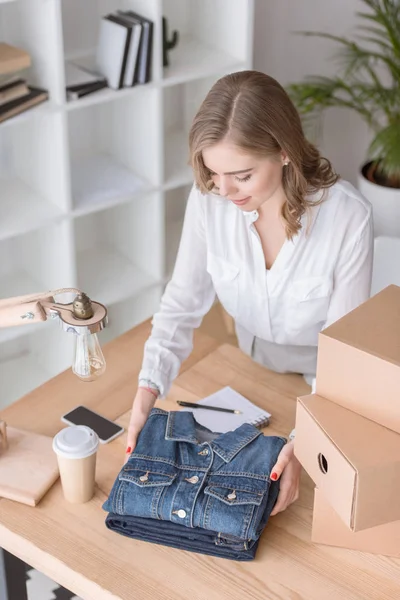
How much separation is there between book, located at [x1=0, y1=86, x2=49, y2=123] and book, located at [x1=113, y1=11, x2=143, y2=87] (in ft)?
1.02

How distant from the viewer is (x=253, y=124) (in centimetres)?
175

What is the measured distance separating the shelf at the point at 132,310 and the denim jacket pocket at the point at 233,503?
5.83ft

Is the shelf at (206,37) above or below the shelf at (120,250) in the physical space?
above

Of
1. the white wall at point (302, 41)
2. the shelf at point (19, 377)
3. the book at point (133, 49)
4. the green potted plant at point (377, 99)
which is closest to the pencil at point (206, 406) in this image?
the book at point (133, 49)

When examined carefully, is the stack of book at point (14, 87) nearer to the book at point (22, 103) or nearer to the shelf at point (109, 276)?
the book at point (22, 103)

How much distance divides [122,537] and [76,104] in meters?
1.56

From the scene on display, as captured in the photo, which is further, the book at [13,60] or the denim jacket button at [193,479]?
the book at [13,60]

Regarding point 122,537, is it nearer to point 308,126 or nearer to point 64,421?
point 64,421

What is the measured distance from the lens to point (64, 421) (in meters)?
1.80

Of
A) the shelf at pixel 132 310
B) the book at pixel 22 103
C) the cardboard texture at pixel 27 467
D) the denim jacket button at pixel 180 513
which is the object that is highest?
the book at pixel 22 103

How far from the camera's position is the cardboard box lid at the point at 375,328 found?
134 centimetres

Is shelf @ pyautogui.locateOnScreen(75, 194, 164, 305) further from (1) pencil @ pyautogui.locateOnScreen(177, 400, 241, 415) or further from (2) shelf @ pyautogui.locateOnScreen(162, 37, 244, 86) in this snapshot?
(1) pencil @ pyautogui.locateOnScreen(177, 400, 241, 415)

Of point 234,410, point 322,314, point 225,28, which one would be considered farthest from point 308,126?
point 234,410

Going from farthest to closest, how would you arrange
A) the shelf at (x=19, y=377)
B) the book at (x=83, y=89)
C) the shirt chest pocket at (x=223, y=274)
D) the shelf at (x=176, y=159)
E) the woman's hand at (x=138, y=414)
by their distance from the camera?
the shelf at (x=19, y=377), the shelf at (x=176, y=159), the book at (x=83, y=89), the shirt chest pocket at (x=223, y=274), the woman's hand at (x=138, y=414)
